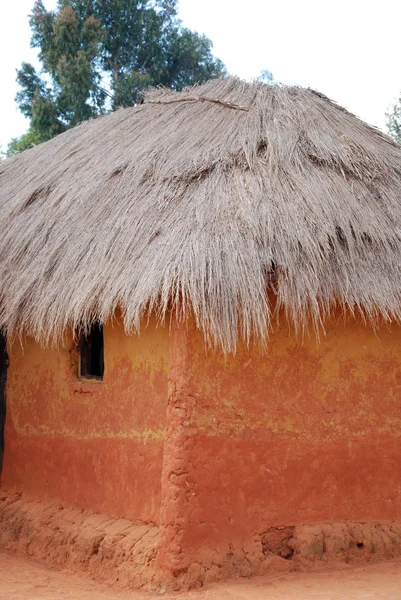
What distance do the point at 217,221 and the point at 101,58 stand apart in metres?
15.4

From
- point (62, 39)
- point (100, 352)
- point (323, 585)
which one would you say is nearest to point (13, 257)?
point (100, 352)

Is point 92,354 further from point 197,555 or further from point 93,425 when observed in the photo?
point 197,555

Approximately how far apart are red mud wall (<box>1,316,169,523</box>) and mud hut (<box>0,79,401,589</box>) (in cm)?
2

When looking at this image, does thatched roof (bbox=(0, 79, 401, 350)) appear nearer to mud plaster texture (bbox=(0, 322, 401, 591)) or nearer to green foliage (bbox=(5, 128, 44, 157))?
mud plaster texture (bbox=(0, 322, 401, 591))

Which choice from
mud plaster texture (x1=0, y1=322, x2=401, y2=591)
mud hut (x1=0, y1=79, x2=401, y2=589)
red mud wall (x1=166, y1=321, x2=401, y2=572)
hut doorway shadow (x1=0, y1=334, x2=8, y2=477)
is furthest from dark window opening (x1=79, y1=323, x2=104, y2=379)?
red mud wall (x1=166, y1=321, x2=401, y2=572)

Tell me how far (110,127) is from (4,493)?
424cm

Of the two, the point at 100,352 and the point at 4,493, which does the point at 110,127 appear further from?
the point at 4,493

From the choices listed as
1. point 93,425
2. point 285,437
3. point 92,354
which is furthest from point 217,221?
point 92,354

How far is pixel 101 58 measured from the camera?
21.1 m

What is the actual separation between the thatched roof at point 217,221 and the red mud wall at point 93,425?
534mm

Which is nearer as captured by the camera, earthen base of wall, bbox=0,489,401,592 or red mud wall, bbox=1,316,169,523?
earthen base of wall, bbox=0,489,401,592

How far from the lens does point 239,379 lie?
679 centimetres

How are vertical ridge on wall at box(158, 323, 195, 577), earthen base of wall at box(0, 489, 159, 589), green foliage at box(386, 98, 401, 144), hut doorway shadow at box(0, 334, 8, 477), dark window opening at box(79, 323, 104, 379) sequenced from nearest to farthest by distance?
1. vertical ridge on wall at box(158, 323, 195, 577)
2. earthen base of wall at box(0, 489, 159, 589)
3. dark window opening at box(79, 323, 104, 379)
4. hut doorway shadow at box(0, 334, 8, 477)
5. green foliage at box(386, 98, 401, 144)

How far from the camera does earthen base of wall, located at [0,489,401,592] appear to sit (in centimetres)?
650
